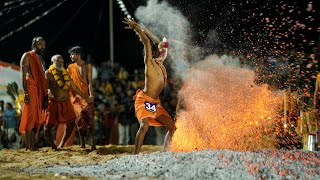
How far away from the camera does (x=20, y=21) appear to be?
17891 mm

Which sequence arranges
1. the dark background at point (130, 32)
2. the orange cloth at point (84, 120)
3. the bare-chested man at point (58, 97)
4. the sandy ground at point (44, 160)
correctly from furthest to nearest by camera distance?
the dark background at point (130, 32) < the orange cloth at point (84, 120) < the bare-chested man at point (58, 97) < the sandy ground at point (44, 160)

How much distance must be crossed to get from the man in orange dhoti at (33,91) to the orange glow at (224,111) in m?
2.87

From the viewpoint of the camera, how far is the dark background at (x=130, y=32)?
12.2 m

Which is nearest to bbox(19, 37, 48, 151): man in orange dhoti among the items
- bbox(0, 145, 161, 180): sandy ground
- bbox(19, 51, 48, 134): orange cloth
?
bbox(19, 51, 48, 134): orange cloth

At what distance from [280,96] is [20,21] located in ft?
36.2

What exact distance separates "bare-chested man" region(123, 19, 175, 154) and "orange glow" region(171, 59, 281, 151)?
2.52 feet

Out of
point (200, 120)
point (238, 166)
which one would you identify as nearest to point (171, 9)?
point (200, 120)

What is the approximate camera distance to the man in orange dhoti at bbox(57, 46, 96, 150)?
10.3 m

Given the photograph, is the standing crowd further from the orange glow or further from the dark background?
the dark background

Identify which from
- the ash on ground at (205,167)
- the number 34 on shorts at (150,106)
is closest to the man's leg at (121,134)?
the number 34 on shorts at (150,106)

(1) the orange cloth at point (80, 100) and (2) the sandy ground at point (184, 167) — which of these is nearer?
(2) the sandy ground at point (184, 167)

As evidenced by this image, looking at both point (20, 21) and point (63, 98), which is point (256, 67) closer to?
point (63, 98)

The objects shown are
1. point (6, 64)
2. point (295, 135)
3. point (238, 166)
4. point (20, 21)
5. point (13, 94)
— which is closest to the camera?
point (238, 166)

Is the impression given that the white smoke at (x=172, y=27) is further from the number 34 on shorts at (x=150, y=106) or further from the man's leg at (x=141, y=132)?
the man's leg at (x=141, y=132)
